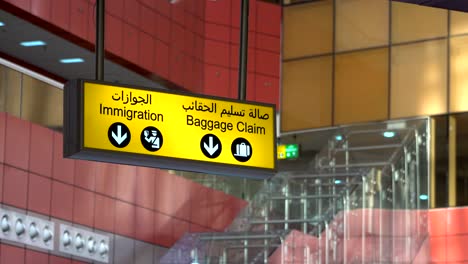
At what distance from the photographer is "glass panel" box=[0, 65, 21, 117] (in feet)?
87.5

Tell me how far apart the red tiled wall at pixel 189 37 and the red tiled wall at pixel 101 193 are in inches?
144

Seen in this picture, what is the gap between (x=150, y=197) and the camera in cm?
3469

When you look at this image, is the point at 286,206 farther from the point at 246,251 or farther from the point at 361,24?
the point at 361,24

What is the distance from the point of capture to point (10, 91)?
89.8ft

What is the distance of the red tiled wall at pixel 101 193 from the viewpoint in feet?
94.9

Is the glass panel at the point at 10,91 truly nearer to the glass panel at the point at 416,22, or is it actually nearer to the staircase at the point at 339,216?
the staircase at the point at 339,216

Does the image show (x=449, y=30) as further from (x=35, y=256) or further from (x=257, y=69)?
(x=35, y=256)

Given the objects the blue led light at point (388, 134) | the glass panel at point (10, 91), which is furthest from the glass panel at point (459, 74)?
the glass panel at point (10, 91)

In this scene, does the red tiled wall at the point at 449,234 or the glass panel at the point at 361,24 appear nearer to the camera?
the red tiled wall at the point at 449,234

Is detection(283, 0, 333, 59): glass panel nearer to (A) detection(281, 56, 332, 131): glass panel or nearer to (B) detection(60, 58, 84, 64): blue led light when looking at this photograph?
(A) detection(281, 56, 332, 131): glass panel

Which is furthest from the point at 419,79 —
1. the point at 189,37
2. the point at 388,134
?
the point at 189,37

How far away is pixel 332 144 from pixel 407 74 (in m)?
4.71

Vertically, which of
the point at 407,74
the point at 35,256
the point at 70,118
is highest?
the point at 407,74

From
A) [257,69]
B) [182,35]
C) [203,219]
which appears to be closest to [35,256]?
[203,219]
